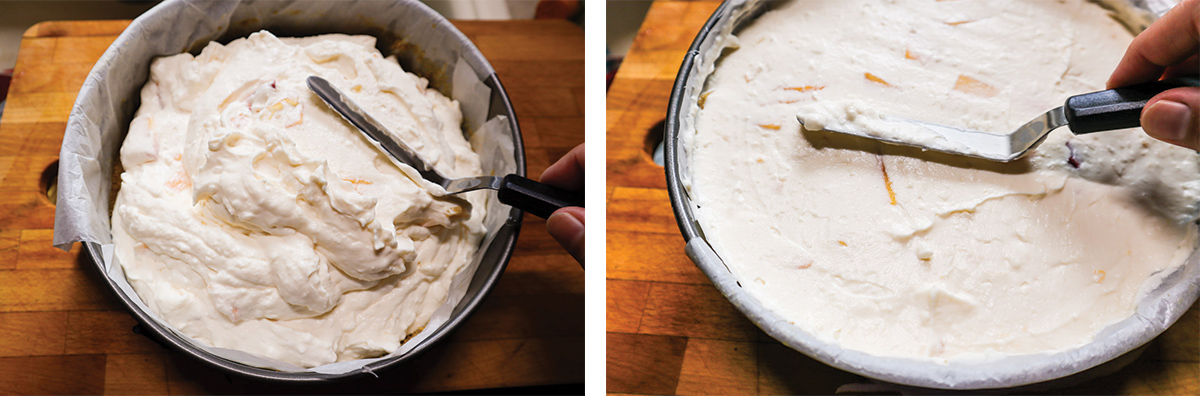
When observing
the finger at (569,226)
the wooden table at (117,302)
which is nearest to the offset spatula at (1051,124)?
the finger at (569,226)

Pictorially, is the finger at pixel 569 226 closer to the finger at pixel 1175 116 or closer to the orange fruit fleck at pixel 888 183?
the orange fruit fleck at pixel 888 183

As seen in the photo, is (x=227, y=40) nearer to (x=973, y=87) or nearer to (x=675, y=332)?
(x=675, y=332)

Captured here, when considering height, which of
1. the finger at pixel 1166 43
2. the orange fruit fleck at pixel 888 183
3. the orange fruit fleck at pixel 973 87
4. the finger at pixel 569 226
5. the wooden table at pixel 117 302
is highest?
the finger at pixel 1166 43

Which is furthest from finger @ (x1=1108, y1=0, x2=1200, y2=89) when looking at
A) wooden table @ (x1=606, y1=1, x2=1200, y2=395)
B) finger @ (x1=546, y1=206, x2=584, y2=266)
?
finger @ (x1=546, y1=206, x2=584, y2=266)

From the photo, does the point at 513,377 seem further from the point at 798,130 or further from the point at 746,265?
the point at 798,130

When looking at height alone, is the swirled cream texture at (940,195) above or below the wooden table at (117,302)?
above

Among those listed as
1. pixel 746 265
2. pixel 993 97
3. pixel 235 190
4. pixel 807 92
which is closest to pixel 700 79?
pixel 807 92
